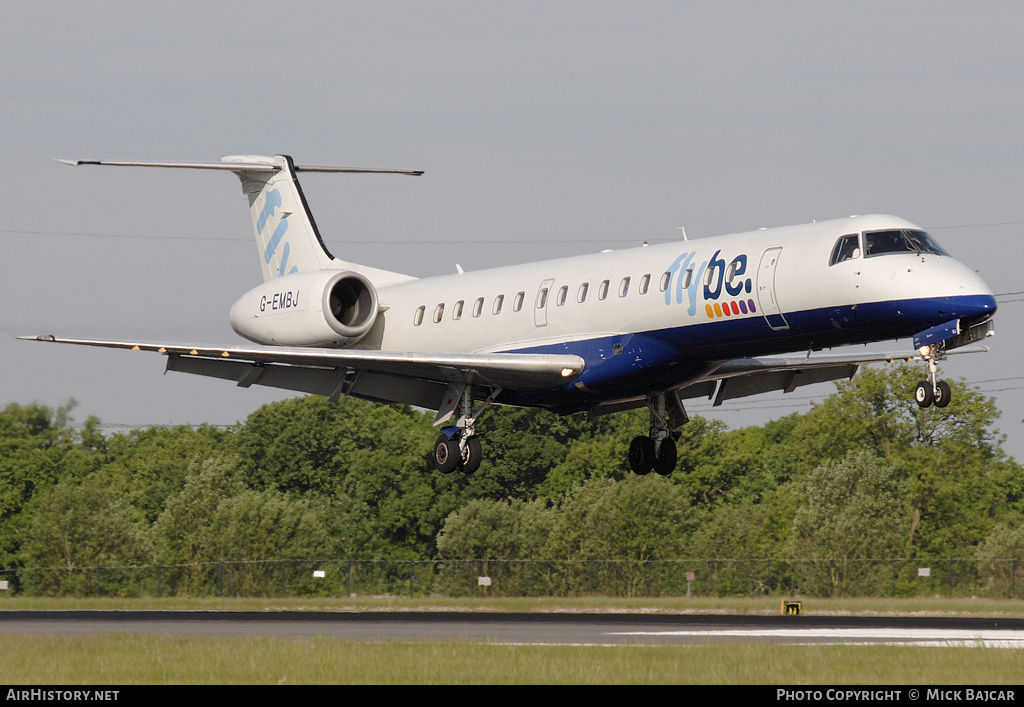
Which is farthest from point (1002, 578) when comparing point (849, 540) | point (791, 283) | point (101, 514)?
point (101, 514)

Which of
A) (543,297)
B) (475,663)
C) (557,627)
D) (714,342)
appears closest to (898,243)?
(714,342)

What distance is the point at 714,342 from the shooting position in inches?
917

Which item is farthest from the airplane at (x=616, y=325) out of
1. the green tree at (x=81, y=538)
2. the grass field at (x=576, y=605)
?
the green tree at (x=81, y=538)

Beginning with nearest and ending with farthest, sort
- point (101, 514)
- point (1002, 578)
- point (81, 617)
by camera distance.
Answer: point (81, 617) → point (1002, 578) → point (101, 514)

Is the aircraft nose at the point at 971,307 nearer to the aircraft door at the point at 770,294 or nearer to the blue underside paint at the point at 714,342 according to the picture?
the blue underside paint at the point at 714,342

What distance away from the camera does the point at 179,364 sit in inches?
1065

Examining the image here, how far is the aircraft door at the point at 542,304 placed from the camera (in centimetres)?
2573

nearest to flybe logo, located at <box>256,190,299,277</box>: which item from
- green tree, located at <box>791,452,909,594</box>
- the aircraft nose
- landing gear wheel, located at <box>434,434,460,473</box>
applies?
landing gear wheel, located at <box>434,434,460,473</box>

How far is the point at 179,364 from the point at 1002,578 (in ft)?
105

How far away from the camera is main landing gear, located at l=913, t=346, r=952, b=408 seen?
20.5 metres

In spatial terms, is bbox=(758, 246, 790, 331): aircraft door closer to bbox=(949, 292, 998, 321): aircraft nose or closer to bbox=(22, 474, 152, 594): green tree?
bbox=(949, 292, 998, 321): aircraft nose

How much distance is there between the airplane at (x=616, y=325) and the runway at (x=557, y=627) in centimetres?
354
